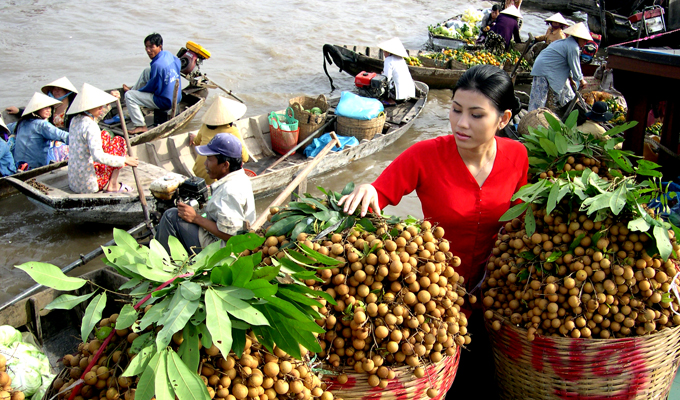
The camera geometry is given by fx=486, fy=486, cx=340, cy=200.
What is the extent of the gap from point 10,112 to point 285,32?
1007 cm

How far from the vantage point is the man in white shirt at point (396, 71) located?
8008 mm

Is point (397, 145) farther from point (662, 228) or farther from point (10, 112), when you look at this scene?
point (662, 228)

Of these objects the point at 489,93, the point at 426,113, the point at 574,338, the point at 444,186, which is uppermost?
the point at 489,93

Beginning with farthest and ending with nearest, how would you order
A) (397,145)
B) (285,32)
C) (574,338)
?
(285,32)
(397,145)
(574,338)

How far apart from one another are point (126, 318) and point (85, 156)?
4.07 meters

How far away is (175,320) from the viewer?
1.22 meters

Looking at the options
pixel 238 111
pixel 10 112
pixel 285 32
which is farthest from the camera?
pixel 285 32

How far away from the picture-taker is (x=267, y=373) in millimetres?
1339

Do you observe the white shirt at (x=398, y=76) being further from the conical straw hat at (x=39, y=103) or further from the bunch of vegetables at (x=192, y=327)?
the bunch of vegetables at (x=192, y=327)

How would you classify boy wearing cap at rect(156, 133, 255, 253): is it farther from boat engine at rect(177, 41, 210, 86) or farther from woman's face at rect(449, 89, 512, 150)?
boat engine at rect(177, 41, 210, 86)

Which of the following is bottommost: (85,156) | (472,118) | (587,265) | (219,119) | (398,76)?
(398,76)

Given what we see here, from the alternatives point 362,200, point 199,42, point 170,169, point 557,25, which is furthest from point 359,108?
point 199,42

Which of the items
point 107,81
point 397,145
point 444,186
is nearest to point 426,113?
point 397,145

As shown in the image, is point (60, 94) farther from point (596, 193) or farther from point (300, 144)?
point (596, 193)
